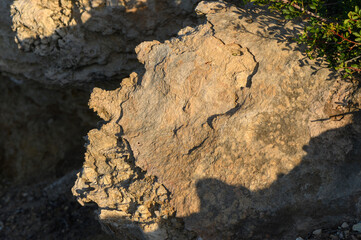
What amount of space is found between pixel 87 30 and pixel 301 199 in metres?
3.80

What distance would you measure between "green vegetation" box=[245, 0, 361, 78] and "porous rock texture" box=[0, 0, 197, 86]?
176 centimetres

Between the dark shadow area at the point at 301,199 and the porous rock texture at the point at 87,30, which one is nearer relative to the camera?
the dark shadow area at the point at 301,199

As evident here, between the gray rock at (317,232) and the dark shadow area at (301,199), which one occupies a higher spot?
the dark shadow area at (301,199)

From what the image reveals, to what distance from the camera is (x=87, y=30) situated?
504 cm

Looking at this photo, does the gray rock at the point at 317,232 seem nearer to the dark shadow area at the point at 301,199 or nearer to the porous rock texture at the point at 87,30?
the dark shadow area at the point at 301,199

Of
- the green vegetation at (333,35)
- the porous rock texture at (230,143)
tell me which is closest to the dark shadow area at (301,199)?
the porous rock texture at (230,143)

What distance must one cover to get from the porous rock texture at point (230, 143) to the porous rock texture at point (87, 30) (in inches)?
52.4

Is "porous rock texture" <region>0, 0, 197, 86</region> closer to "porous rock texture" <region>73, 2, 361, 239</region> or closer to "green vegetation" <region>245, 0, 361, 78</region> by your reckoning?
"porous rock texture" <region>73, 2, 361, 239</region>

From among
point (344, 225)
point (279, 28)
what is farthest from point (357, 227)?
point (279, 28)

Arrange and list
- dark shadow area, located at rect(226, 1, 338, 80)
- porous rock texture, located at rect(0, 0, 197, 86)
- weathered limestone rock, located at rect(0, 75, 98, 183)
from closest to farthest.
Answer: dark shadow area, located at rect(226, 1, 338, 80)
porous rock texture, located at rect(0, 0, 197, 86)
weathered limestone rock, located at rect(0, 75, 98, 183)

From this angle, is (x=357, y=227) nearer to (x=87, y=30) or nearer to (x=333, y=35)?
(x=333, y=35)

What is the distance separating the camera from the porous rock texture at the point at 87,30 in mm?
4730

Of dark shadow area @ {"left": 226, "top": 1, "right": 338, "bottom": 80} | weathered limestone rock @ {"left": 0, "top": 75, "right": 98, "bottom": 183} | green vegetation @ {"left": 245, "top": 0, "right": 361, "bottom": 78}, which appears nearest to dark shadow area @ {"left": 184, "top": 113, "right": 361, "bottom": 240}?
green vegetation @ {"left": 245, "top": 0, "right": 361, "bottom": 78}

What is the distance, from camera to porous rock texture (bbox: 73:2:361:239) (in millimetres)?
2879
